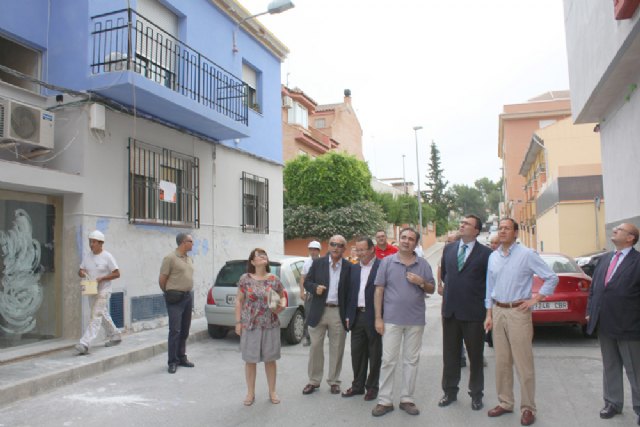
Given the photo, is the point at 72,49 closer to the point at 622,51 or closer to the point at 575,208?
the point at 622,51

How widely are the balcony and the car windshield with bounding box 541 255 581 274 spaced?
23.1 ft

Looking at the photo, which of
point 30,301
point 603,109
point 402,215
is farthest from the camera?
point 402,215

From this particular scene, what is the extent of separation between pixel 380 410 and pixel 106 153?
667 centimetres

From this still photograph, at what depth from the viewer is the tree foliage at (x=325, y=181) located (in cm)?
2512

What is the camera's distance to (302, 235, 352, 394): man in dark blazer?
5.87 m

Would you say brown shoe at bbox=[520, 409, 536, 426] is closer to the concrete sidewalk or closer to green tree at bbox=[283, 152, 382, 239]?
the concrete sidewalk

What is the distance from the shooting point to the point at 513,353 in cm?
485

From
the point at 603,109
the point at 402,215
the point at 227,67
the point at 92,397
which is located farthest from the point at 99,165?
the point at 402,215

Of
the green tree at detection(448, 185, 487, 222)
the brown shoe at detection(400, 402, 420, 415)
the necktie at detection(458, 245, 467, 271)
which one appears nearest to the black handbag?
the brown shoe at detection(400, 402, 420, 415)

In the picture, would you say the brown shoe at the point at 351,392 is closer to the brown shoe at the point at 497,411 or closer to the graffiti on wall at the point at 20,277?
the brown shoe at the point at 497,411

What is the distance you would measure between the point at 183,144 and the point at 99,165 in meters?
2.53

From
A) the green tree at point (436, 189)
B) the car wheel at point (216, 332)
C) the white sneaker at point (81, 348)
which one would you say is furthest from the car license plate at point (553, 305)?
the green tree at point (436, 189)

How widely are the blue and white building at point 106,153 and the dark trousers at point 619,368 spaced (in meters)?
7.48

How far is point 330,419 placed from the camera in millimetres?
4930
